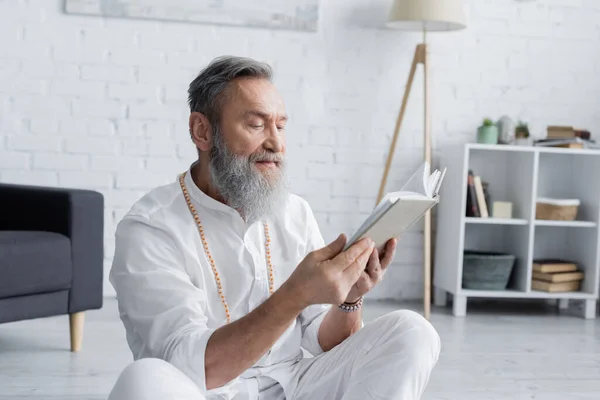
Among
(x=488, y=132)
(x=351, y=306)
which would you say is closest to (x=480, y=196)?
(x=488, y=132)

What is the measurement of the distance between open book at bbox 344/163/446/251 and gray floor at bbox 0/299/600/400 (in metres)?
1.38

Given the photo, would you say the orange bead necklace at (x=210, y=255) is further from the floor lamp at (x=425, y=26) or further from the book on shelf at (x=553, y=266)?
the book on shelf at (x=553, y=266)

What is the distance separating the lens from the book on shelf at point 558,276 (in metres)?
4.30

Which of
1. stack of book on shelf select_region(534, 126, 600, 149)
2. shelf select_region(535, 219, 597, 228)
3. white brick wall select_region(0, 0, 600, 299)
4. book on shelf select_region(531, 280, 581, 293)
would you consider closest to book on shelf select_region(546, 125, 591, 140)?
stack of book on shelf select_region(534, 126, 600, 149)

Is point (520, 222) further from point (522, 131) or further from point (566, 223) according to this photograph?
point (522, 131)

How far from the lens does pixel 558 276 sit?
4305 mm

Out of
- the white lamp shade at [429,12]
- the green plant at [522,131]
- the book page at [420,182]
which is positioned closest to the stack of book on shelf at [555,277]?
the green plant at [522,131]

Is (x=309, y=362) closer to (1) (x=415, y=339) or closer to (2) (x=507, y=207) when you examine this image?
(1) (x=415, y=339)

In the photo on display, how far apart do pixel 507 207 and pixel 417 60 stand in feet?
2.95

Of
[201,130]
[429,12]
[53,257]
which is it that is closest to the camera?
[201,130]

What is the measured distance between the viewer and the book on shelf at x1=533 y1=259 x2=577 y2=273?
432 cm

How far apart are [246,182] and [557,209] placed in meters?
2.96

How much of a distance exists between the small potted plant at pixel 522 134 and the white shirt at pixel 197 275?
2.62 m

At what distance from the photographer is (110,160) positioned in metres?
4.22
